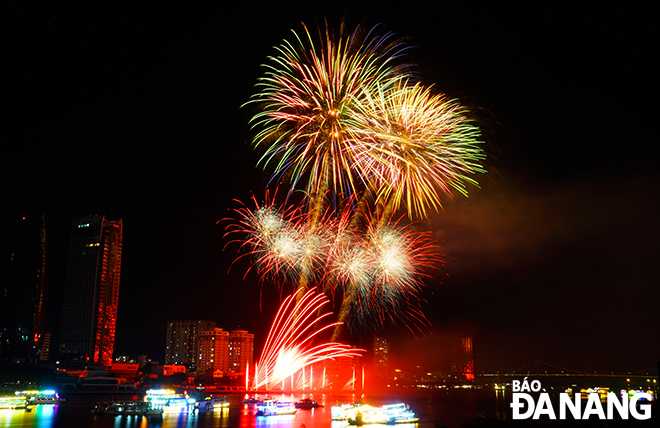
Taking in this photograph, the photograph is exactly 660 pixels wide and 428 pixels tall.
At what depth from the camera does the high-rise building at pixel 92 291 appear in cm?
12475

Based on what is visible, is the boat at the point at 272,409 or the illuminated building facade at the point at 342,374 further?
the illuminated building facade at the point at 342,374

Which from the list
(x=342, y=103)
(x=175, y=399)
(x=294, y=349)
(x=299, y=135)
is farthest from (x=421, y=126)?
(x=175, y=399)

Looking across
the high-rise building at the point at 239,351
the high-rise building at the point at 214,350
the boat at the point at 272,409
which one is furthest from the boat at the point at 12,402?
the high-rise building at the point at 239,351

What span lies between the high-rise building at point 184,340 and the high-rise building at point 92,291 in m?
41.4

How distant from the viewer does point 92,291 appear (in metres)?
127

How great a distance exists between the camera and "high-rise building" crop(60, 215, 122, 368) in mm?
124750

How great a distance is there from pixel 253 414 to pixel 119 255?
8924 cm

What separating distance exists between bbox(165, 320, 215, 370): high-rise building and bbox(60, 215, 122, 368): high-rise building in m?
41.4

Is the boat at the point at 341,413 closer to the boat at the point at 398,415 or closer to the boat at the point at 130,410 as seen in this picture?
the boat at the point at 398,415

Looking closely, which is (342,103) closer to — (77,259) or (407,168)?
(407,168)

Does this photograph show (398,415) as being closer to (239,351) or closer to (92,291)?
(92,291)

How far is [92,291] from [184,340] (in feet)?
166

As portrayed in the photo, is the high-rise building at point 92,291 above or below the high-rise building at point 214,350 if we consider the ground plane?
above

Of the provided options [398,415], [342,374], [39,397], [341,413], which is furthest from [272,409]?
[342,374]
